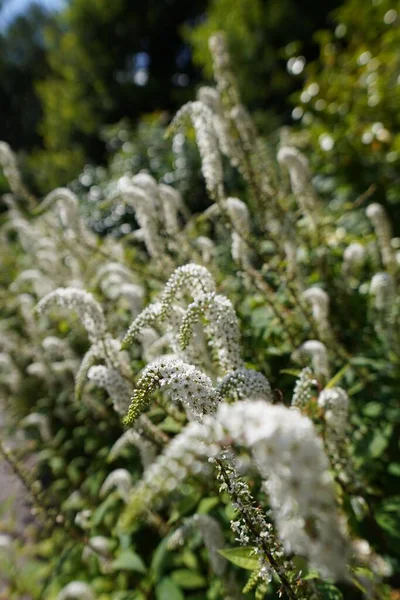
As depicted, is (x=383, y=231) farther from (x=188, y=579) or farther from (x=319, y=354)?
(x=188, y=579)

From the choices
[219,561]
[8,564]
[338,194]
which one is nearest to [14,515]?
[8,564]

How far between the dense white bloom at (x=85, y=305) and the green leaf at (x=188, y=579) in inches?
67.4

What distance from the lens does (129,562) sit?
3.21 m

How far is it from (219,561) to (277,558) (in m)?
0.98

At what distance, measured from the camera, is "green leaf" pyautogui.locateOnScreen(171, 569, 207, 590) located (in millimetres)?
3027

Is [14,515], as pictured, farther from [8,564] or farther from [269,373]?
[269,373]

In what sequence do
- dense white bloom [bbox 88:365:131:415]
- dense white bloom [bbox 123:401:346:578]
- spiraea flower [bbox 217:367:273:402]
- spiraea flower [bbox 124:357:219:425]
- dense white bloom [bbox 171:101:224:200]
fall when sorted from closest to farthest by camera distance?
dense white bloom [bbox 123:401:346:578] → spiraea flower [bbox 124:357:219:425] → spiraea flower [bbox 217:367:273:402] → dense white bloom [bbox 88:365:131:415] → dense white bloom [bbox 171:101:224:200]

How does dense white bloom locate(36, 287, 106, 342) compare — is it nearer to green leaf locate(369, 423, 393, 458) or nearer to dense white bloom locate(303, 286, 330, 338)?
dense white bloom locate(303, 286, 330, 338)

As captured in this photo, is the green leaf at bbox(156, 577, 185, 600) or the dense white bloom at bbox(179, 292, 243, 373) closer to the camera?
the dense white bloom at bbox(179, 292, 243, 373)

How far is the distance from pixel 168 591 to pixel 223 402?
194 centimetres

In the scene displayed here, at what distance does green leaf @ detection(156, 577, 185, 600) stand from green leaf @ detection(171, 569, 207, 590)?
50 millimetres

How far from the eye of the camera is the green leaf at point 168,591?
2904 mm

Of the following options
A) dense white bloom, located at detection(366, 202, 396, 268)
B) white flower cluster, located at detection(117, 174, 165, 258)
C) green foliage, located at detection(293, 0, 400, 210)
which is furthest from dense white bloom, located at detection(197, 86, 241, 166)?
green foliage, located at detection(293, 0, 400, 210)

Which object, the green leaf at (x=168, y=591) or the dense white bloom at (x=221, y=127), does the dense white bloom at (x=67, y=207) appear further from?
the green leaf at (x=168, y=591)
